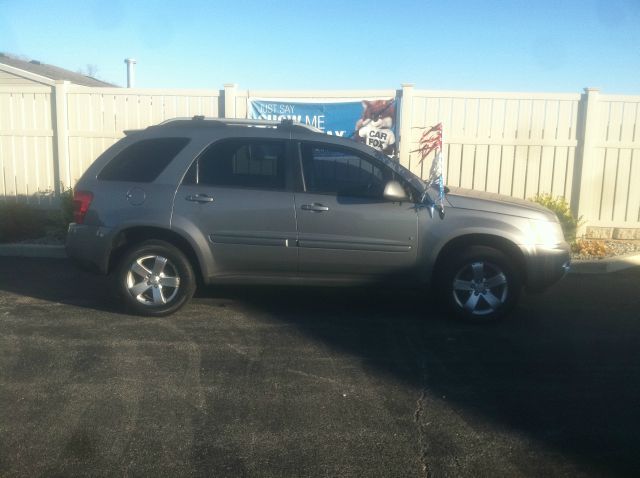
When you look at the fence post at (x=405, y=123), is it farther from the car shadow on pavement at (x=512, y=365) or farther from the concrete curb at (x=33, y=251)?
the concrete curb at (x=33, y=251)

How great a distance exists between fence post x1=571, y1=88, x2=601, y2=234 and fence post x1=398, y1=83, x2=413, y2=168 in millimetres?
2633

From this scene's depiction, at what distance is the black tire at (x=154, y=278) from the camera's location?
6.39 metres

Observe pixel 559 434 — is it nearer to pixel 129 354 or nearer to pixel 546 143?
pixel 129 354

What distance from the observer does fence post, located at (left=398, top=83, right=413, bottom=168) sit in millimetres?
10062

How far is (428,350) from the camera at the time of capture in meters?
5.62

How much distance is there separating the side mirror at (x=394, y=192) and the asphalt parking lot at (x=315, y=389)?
1.24m

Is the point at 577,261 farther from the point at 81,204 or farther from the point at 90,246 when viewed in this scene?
the point at 81,204

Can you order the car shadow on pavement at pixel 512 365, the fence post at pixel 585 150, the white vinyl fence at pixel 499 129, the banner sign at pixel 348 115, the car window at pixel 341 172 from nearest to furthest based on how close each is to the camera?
the car shadow on pavement at pixel 512 365 → the car window at pixel 341 172 → the fence post at pixel 585 150 → the white vinyl fence at pixel 499 129 → the banner sign at pixel 348 115

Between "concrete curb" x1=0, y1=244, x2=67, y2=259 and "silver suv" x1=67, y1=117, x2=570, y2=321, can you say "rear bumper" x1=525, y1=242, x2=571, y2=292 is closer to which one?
"silver suv" x1=67, y1=117, x2=570, y2=321

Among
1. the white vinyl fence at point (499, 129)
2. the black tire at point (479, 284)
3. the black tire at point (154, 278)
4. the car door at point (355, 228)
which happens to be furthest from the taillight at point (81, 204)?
the white vinyl fence at point (499, 129)

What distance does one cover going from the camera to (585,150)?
10.1 m

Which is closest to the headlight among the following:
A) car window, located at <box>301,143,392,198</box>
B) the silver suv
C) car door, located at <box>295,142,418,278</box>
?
the silver suv

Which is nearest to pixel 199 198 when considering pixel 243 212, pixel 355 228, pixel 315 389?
pixel 243 212

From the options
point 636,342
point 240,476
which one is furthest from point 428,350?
point 240,476
